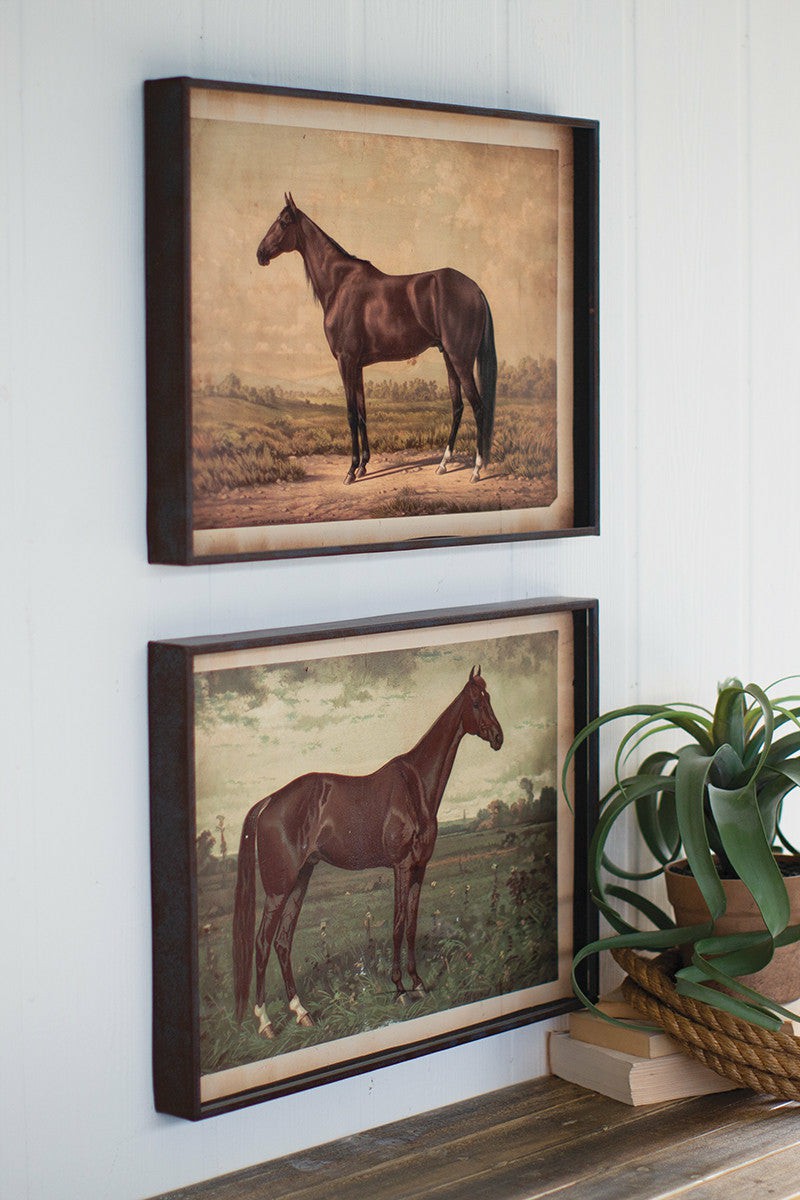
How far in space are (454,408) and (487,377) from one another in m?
0.05

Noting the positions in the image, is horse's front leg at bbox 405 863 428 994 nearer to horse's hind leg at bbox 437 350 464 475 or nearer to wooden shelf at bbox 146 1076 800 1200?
wooden shelf at bbox 146 1076 800 1200

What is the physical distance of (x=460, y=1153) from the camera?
1325 millimetres

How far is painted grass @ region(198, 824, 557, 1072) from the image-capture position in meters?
1.24

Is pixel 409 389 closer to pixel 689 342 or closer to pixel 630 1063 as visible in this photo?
pixel 689 342

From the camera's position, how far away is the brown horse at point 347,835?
1259 mm

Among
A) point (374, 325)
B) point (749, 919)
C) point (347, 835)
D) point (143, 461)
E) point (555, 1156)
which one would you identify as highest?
point (374, 325)

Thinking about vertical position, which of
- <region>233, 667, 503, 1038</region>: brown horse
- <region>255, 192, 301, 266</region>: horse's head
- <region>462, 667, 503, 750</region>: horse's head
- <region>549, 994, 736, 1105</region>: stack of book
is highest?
<region>255, 192, 301, 266</region>: horse's head

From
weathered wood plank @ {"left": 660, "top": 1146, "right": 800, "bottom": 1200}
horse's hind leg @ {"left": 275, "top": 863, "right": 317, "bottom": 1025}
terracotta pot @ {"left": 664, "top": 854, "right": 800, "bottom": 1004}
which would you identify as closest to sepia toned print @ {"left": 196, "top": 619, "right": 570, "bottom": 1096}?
horse's hind leg @ {"left": 275, "top": 863, "right": 317, "bottom": 1025}

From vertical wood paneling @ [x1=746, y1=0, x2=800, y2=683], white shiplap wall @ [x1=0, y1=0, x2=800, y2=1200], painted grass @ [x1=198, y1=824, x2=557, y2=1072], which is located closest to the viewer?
white shiplap wall @ [x1=0, y1=0, x2=800, y2=1200]

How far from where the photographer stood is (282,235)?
1.23 m

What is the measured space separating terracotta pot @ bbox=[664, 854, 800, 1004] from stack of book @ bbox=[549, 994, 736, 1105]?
92 mm

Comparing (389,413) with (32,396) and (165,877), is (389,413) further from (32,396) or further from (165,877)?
(165,877)

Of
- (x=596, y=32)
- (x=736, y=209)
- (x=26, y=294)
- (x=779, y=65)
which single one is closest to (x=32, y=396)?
(x=26, y=294)

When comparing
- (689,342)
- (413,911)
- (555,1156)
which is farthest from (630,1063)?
(689,342)
